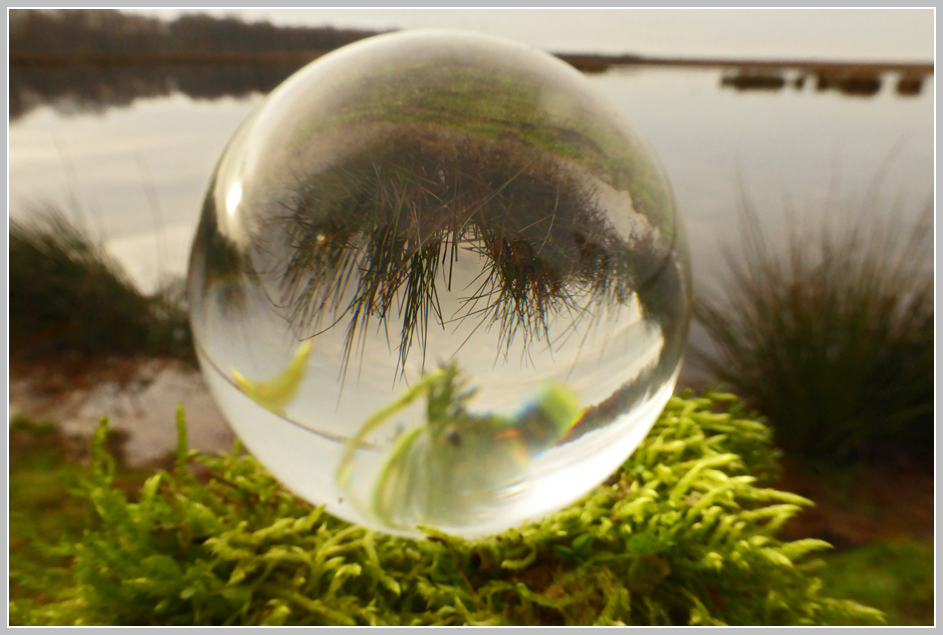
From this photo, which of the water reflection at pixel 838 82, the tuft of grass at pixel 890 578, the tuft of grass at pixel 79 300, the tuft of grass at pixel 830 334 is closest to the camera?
the tuft of grass at pixel 890 578

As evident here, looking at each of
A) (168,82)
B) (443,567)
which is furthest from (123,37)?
(443,567)

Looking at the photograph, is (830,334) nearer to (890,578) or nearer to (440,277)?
(890,578)

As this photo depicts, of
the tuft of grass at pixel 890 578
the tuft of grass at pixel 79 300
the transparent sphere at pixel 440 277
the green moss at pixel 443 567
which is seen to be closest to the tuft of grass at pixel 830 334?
the tuft of grass at pixel 890 578

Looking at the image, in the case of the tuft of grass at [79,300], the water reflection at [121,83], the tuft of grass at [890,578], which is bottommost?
the tuft of grass at [890,578]

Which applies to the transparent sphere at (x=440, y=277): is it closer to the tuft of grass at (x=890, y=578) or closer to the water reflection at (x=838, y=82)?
the tuft of grass at (x=890, y=578)

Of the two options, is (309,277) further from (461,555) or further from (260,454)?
(461,555)

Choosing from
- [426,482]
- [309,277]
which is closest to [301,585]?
[426,482]
